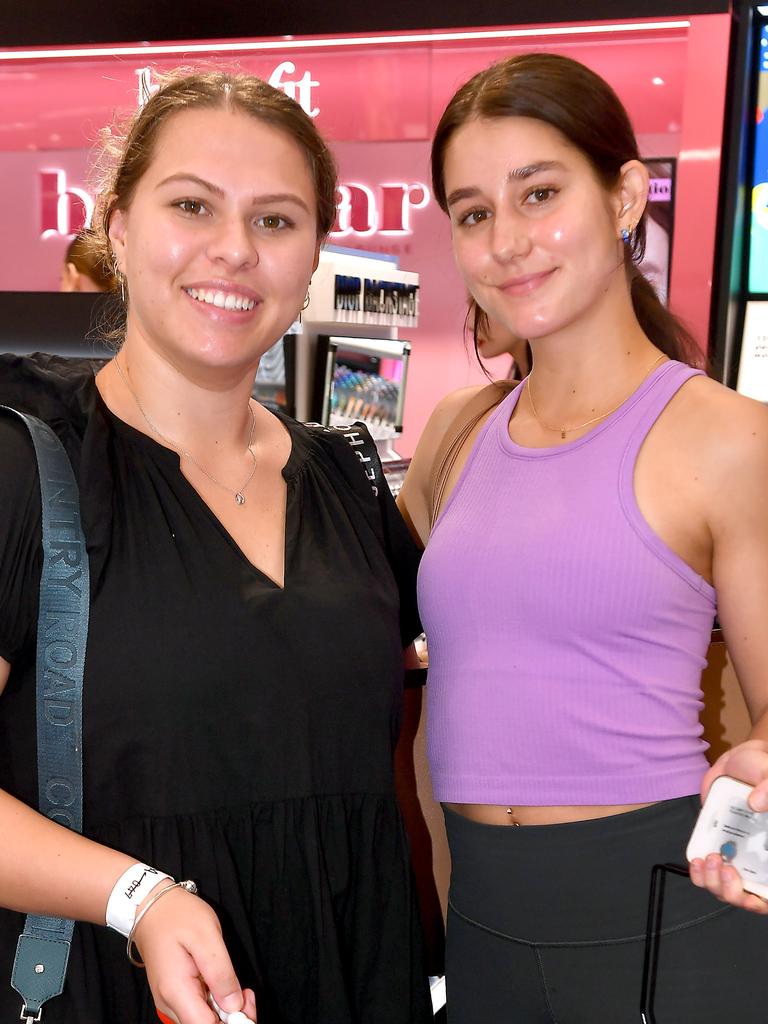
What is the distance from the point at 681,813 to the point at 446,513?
50cm

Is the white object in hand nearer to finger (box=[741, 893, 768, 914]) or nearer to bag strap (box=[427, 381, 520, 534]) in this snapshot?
finger (box=[741, 893, 768, 914])

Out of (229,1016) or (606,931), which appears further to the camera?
(606,931)

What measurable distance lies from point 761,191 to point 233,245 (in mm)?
3775

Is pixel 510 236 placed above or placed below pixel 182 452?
above

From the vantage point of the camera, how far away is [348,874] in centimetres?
143

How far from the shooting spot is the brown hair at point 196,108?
147cm

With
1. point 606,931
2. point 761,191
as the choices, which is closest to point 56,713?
point 606,931

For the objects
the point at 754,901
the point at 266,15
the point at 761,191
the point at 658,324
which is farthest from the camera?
the point at 266,15

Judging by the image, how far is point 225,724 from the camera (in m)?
1.33

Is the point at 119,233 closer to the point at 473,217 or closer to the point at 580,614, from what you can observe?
the point at 473,217

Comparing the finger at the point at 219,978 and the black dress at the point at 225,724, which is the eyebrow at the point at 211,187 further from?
the finger at the point at 219,978

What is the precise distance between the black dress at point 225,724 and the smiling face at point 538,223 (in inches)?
16.3

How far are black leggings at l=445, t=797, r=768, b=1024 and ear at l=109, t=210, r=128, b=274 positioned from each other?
87 cm

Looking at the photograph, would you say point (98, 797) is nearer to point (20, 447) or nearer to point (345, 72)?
point (20, 447)
